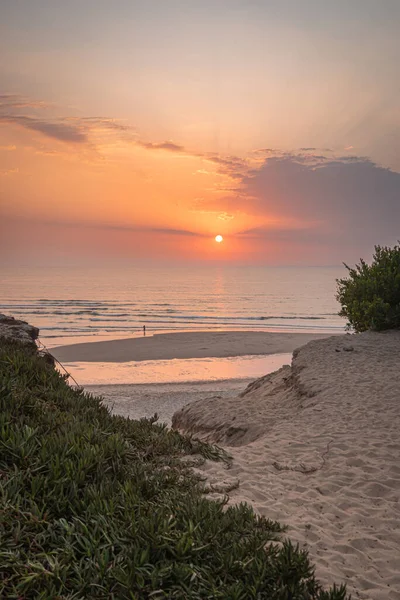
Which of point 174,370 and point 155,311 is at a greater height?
point 155,311

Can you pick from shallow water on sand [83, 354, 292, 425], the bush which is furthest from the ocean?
the bush

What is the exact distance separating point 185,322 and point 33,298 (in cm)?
2788

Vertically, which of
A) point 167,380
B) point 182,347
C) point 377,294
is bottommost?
point 167,380

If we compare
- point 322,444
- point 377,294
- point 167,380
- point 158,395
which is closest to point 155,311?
point 167,380

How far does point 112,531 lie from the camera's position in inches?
147

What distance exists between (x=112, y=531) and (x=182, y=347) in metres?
29.4

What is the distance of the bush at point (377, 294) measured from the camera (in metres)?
19.2

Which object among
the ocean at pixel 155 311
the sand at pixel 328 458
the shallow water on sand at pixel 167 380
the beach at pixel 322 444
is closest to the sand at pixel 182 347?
the shallow water on sand at pixel 167 380

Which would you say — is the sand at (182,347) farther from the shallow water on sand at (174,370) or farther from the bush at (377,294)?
the bush at (377,294)

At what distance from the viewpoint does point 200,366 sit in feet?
89.0

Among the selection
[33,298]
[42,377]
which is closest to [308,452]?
[42,377]

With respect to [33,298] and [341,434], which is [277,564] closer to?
[341,434]

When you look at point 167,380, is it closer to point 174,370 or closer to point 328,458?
point 174,370

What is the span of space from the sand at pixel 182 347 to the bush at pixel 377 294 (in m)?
11.3
